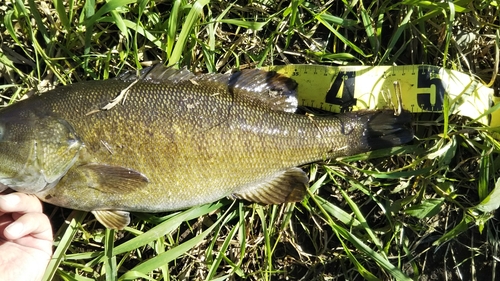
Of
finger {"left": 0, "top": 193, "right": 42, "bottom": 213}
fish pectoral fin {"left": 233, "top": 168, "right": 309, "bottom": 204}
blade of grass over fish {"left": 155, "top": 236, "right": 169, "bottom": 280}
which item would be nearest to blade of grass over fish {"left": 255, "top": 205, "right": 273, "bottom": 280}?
fish pectoral fin {"left": 233, "top": 168, "right": 309, "bottom": 204}

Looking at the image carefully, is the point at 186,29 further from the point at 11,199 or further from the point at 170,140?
the point at 11,199

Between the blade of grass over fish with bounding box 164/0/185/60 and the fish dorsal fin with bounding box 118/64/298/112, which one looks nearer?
the fish dorsal fin with bounding box 118/64/298/112

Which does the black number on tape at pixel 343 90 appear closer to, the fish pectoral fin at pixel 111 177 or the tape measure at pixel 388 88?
the tape measure at pixel 388 88

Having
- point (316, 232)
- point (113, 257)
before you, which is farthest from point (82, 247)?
point (316, 232)

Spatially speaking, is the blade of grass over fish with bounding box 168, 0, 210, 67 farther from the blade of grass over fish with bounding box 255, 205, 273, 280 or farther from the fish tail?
the fish tail

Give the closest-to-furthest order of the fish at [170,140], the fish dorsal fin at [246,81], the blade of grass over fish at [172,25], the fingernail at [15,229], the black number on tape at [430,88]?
the fingernail at [15,229] < the fish at [170,140] < the fish dorsal fin at [246,81] < the blade of grass over fish at [172,25] < the black number on tape at [430,88]

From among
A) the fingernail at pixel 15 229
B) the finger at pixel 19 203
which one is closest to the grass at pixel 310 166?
the finger at pixel 19 203

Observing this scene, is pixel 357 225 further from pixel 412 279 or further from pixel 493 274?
pixel 493 274
